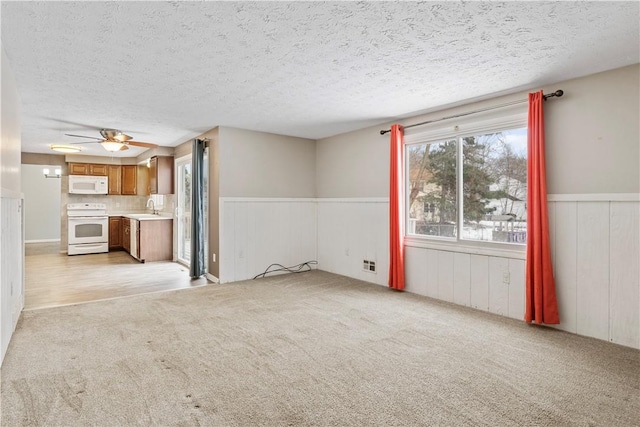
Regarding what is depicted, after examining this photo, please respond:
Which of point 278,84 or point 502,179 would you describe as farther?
point 502,179

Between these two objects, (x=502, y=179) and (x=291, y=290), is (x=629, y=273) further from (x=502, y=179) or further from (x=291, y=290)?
(x=291, y=290)

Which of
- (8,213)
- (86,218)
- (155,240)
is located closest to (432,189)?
(8,213)

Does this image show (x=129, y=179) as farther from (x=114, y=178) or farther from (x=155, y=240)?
(x=155, y=240)

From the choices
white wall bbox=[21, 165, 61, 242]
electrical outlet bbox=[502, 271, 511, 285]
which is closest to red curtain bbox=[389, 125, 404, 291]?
electrical outlet bbox=[502, 271, 511, 285]

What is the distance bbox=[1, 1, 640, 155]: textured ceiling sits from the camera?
6.64 feet

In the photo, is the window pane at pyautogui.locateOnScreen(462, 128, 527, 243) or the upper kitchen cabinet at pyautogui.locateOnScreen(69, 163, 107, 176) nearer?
the window pane at pyautogui.locateOnScreen(462, 128, 527, 243)

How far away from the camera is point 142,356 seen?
2580mm

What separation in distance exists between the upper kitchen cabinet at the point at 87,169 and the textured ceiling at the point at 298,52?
421 cm

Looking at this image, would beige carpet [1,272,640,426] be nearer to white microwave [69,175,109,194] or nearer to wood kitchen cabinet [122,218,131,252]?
wood kitchen cabinet [122,218,131,252]

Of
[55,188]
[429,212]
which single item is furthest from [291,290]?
[55,188]

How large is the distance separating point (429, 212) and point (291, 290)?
2082 mm

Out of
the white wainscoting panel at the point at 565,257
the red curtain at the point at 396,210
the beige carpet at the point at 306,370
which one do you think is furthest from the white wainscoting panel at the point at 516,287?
the red curtain at the point at 396,210

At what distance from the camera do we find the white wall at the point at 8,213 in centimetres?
246

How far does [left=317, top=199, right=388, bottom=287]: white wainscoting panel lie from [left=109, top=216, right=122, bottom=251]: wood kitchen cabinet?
5.29 m
